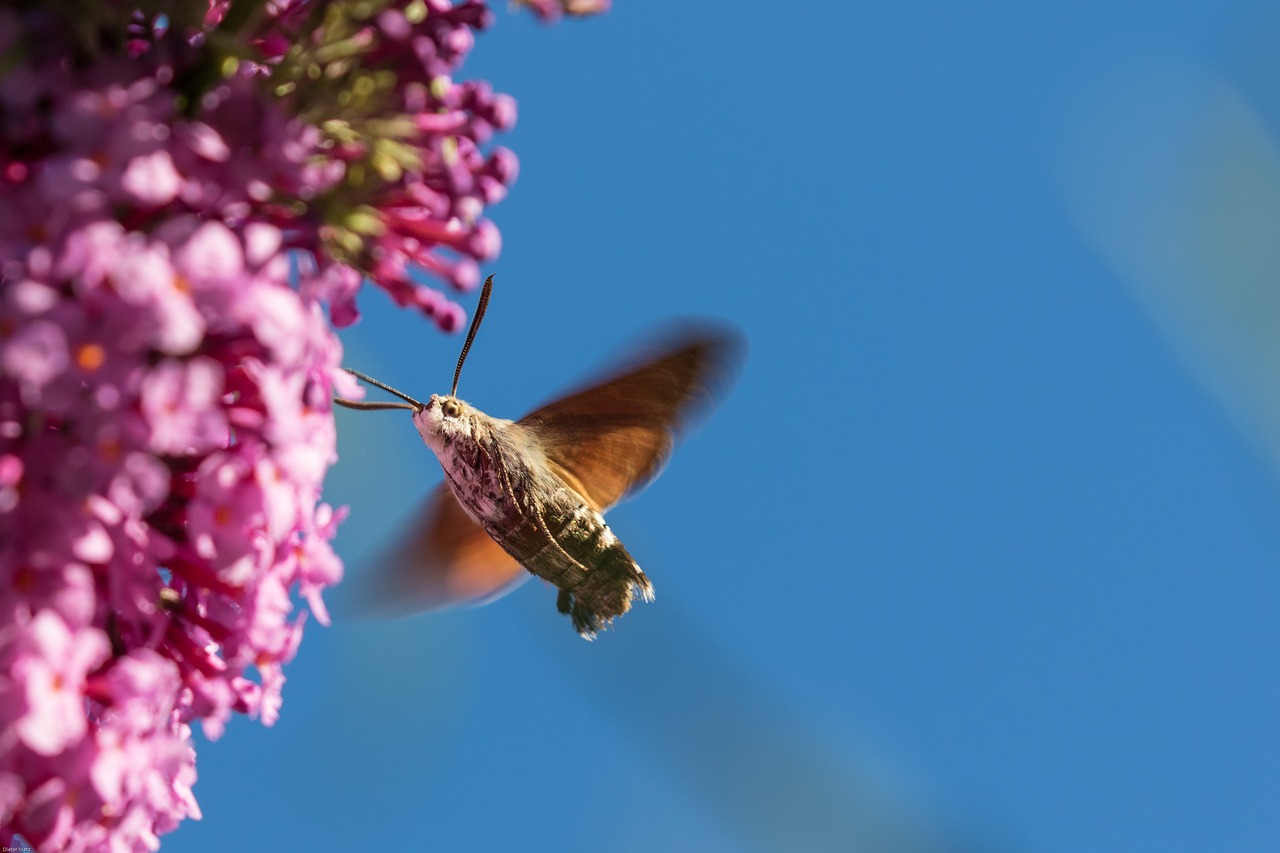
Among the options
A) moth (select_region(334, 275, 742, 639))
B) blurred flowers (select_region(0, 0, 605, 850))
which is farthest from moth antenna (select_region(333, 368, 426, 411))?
blurred flowers (select_region(0, 0, 605, 850))

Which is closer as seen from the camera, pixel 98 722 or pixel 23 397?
pixel 23 397

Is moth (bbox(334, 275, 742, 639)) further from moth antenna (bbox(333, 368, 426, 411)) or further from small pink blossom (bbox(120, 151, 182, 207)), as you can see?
small pink blossom (bbox(120, 151, 182, 207))

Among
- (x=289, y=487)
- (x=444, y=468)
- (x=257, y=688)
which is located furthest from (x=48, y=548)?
(x=444, y=468)

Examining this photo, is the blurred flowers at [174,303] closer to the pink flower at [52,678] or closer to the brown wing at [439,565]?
the pink flower at [52,678]

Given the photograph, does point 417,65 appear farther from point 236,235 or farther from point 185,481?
point 185,481

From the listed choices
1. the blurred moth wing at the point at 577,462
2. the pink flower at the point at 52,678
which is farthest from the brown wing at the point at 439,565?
the pink flower at the point at 52,678

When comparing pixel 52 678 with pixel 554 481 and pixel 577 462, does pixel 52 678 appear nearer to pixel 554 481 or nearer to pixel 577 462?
pixel 554 481
